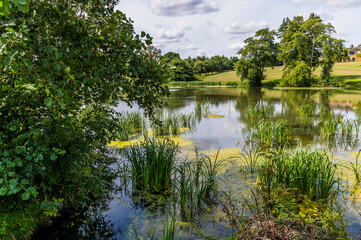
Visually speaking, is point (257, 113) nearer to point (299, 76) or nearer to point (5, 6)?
point (5, 6)

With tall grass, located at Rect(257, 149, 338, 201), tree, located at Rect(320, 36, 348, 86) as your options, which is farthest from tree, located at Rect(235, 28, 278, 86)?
tall grass, located at Rect(257, 149, 338, 201)

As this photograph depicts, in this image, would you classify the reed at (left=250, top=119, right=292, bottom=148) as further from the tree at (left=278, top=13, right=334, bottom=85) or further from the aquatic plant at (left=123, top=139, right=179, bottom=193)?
the tree at (left=278, top=13, right=334, bottom=85)

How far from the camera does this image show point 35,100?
2867mm

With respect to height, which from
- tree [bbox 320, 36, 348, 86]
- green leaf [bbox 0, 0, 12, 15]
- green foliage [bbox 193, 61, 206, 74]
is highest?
green foliage [bbox 193, 61, 206, 74]

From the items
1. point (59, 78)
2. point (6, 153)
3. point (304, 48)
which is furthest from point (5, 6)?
point (304, 48)

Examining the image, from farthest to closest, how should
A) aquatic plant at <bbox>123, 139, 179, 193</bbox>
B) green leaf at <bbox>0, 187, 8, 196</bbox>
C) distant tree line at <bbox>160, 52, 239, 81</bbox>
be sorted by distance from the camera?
distant tree line at <bbox>160, 52, 239, 81</bbox>
aquatic plant at <bbox>123, 139, 179, 193</bbox>
green leaf at <bbox>0, 187, 8, 196</bbox>

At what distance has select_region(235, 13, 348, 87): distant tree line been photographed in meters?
34.2

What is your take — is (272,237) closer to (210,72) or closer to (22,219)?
(22,219)

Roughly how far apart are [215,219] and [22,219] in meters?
2.66

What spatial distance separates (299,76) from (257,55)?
11.5 meters

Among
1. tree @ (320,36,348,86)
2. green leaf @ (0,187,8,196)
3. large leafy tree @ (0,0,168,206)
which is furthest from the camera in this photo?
tree @ (320,36,348,86)

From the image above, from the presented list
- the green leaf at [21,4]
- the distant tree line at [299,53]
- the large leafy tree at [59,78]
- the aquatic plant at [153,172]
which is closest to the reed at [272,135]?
the aquatic plant at [153,172]

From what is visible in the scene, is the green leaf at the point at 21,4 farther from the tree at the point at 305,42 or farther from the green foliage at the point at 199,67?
the green foliage at the point at 199,67

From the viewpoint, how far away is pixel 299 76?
34062mm
